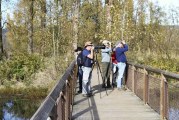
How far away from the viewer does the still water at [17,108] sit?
65.4ft

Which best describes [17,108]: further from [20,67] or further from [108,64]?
[108,64]

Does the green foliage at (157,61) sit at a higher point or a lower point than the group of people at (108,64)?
lower

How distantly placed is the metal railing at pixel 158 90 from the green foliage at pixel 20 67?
482 inches

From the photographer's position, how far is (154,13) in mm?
41688

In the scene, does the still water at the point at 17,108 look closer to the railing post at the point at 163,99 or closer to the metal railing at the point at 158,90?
the metal railing at the point at 158,90

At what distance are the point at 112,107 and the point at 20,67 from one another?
1580 centimetres

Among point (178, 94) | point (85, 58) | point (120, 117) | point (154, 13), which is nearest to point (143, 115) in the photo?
point (120, 117)

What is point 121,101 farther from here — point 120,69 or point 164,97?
point 164,97

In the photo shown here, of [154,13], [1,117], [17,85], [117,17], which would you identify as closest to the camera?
[1,117]

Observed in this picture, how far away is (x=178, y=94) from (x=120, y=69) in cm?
656

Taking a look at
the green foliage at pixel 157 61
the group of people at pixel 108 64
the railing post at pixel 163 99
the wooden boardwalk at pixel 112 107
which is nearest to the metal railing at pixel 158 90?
the railing post at pixel 163 99

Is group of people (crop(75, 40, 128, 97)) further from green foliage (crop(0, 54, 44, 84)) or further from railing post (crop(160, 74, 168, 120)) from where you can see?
green foliage (crop(0, 54, 44, 84))

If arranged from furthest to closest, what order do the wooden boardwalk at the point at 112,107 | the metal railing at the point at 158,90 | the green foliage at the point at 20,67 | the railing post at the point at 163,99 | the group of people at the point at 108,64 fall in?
the green foliage at the point at 20,67 < the group of people at the point at 108,64 < the wooden boardwalk at the point at 112,107 < the railing post at the point at 163,99 < the metal railing at the point at 158,90

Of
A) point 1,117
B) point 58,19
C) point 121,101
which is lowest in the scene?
point 1,117
